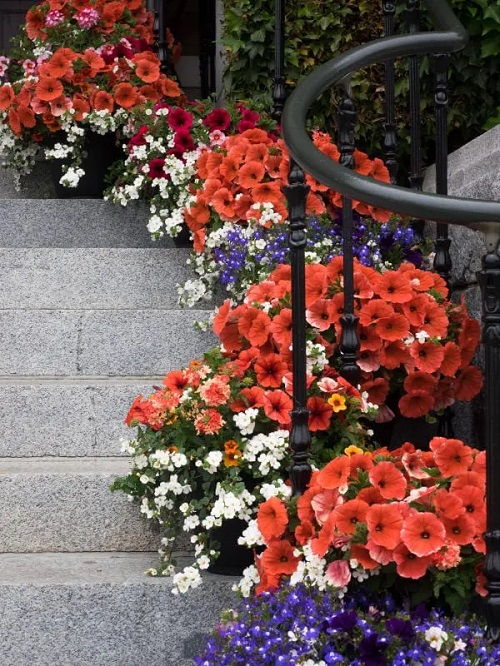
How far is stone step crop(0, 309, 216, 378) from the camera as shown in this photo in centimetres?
300

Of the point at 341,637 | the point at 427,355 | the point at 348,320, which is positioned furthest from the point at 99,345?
the point at 341,637

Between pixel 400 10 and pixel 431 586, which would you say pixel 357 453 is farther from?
pixel 400 10

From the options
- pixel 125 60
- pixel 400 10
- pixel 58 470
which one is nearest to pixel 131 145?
pixel 125 60

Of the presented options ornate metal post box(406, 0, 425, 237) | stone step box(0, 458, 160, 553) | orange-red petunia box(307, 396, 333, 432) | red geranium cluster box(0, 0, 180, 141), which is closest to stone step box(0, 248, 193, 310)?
red geranium cluster box(0, 0, 180, 141)

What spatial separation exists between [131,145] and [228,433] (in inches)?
72.8

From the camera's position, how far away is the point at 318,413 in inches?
85.9

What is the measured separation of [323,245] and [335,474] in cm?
114

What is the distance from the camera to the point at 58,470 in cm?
249

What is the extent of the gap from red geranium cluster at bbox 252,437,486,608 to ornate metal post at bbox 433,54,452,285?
0.83 meters

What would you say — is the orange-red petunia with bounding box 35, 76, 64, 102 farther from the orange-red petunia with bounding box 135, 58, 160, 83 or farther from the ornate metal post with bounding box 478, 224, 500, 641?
the ornate metal post with bounding box 478, 224, 500, 641

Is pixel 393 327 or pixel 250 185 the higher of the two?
pixel 250 185

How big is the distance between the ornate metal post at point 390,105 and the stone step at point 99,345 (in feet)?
2.67

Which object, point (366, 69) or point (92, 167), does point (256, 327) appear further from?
point (92, 167)

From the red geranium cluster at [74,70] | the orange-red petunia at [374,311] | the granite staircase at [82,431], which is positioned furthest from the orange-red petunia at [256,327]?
the red geranium cluster at [74,70]
